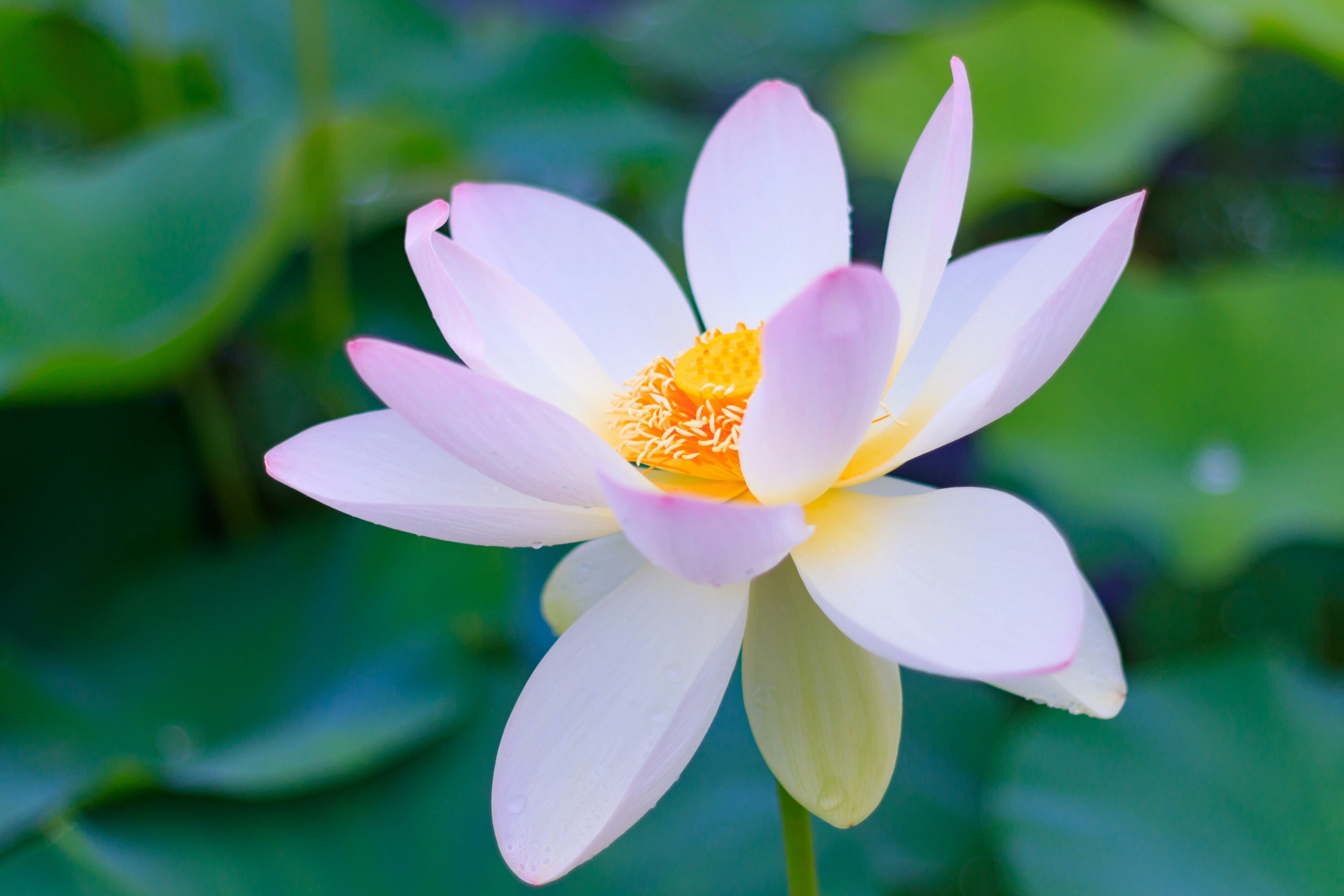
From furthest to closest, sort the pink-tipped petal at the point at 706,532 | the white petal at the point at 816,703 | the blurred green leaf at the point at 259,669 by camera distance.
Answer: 1. the blurred green leaf at the point at 259,669
2. the white petal at the point at 816,703
3. the pink-tipped petal at the point at 706,532

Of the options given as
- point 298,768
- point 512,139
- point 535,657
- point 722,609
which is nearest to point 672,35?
point 512,139

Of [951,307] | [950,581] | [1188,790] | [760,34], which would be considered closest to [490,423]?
[950,581]

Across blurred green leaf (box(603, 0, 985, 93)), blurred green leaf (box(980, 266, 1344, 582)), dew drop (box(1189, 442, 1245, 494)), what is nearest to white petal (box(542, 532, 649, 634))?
blurred green leaf (box(980, 266, 1344, 582))

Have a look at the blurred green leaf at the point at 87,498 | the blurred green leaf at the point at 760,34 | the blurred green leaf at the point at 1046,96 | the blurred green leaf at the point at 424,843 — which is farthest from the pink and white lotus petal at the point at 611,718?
the blurred green leaf at the point at 760,34

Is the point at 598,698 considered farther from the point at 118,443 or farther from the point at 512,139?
the point at 512,139

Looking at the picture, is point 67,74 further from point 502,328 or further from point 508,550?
point 502,328

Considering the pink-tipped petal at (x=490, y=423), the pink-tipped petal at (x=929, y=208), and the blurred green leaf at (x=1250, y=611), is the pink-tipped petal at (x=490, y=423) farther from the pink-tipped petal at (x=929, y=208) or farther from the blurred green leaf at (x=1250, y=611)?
the blurred green leaf at (x=1250, y=611)

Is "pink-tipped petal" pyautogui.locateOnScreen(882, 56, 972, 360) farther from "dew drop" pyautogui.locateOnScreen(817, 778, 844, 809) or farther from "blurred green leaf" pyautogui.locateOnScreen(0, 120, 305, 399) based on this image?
"blurred green leaf" pyautogui.locateOnScreen(0, 120, 305, 399)
